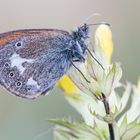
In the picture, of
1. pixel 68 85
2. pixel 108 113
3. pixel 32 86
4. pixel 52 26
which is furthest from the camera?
pixel 52 26

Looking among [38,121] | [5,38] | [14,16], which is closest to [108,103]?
[5,38]

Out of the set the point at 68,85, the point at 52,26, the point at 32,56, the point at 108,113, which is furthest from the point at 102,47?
the point at 52,26

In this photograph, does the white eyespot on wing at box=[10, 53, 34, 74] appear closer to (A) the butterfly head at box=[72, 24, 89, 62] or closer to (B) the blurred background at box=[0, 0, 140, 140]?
(A) the butterfly head at box=[72, 24, 89, 62]

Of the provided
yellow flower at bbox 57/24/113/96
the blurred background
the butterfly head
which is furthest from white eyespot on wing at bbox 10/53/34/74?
the blurred background

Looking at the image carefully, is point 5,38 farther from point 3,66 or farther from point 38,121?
point 38,121

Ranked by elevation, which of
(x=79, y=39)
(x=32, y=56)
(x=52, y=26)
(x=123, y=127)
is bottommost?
(x=52, y=26)

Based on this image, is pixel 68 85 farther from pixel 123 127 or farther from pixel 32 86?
pixel 123 127

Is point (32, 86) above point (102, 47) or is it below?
below
